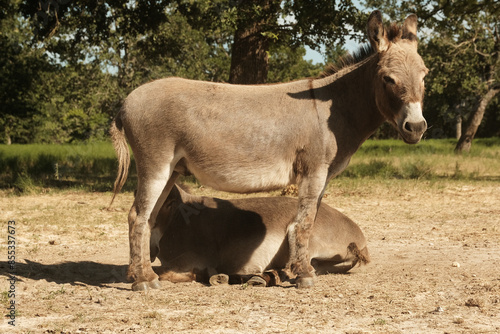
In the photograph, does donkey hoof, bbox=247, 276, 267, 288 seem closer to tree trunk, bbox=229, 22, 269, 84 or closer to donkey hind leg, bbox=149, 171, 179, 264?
donkey hind leg, bbox=149, 171, 179, 264

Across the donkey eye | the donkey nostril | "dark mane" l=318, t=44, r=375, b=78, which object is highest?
"dark mane" l=318, t=44, r=375, b=78

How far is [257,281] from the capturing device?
226 inches

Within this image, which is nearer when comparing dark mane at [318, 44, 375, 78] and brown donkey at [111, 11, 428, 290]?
brown donkey at [111, 11, 428, 290]

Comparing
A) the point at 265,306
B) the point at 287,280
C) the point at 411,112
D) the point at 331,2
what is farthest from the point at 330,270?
the point at 331,2

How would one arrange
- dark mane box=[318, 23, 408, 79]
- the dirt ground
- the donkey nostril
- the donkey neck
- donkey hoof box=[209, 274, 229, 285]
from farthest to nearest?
1. dark mane box=[318, 23, 408, 79]
2. donkey hoof box=[209, 274, 229, 285]
3. the donkey neck
4. the donkey nostril
5. the dirt ground

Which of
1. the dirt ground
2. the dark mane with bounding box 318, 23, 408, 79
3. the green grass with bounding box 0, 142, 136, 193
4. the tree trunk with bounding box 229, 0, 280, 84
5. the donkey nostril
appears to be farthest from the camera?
the green grass with bounding box 0, 142, 136, 193

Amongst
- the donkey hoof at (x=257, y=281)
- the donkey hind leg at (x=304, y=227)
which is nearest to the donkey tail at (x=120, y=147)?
the donkey hoof at (x=257, y=281)

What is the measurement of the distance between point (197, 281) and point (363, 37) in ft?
32.9

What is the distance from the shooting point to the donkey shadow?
19.9 ft

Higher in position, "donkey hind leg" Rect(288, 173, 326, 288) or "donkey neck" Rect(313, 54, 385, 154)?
"donkey neck" Rect(313, 54, 385, 154)

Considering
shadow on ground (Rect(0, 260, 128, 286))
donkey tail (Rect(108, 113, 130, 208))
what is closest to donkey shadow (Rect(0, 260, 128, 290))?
shadow on ground (Rect(0, 260, 128, 286))

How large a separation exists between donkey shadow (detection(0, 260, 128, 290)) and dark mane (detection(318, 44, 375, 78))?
3050 millimetres

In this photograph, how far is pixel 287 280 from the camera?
237 inches

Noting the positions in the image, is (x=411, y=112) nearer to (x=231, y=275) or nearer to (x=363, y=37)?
(x=231, y=275)
